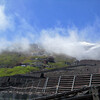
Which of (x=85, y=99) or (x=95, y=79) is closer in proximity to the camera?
(x=85, y=99)

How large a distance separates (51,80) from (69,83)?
7.68ft

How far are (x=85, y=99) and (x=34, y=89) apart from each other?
13.5m

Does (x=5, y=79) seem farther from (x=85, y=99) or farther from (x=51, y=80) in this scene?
(x=85, y=99)

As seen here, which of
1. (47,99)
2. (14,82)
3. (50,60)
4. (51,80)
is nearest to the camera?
(47,99)

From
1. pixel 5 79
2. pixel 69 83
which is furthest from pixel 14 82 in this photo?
pixel 69 83

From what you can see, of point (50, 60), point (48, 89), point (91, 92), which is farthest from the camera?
point (50, 60)

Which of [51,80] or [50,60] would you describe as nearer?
[51,80]

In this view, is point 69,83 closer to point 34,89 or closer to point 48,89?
point 48,89

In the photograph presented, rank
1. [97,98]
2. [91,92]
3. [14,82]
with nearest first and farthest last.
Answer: [97,98], [91,92], [14,82]

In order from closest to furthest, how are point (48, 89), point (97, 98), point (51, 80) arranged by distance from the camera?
1. point (97, 98)
2. point (48, 89)
3. point (51, 80)

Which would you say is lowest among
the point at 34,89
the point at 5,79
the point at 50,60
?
the point at 34,89

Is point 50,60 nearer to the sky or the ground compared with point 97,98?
nearer to the sky

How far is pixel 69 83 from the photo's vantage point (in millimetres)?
15617

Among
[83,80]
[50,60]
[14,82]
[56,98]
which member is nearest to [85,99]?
[56,98]
